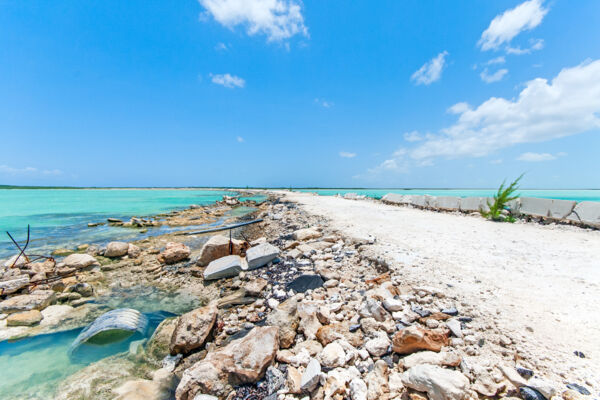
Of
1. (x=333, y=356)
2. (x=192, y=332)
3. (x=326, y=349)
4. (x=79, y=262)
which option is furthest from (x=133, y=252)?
(x=333, y=356)

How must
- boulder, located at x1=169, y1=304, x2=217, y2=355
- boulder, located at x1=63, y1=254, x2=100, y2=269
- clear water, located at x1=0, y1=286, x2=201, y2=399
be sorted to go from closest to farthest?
1. clear water, located at x1=0, y1=286, x2=201, y2=399
2. boulder, located at x1=169, y1=304, x2=217, y2=355
3. boulder, located at x1=63, y1=254, x2=100, y2=269

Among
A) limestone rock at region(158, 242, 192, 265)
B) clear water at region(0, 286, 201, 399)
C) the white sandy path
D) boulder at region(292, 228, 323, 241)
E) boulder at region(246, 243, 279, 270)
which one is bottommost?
clear water at region(0, 286, 201, 399)

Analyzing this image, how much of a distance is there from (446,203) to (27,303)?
51.1 feet

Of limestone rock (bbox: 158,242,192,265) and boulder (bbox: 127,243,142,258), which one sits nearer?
limestone rock (bbox: 158,242,192,265)

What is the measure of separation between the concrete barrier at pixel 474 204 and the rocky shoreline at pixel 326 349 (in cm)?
945

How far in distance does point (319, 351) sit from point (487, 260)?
371 cm

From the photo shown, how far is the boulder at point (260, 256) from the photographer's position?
5094 millimetres

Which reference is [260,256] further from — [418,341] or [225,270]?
[418,341]

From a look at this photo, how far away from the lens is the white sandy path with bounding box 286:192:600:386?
2043mm

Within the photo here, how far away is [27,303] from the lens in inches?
Result: 161

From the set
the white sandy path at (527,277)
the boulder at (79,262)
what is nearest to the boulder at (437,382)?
the white sandy path at (527,277)

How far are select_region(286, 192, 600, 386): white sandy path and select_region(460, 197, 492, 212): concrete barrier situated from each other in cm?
395

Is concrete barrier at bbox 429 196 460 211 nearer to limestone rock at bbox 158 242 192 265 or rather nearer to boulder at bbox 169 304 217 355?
limestone rock at bbox 158 242 192 265

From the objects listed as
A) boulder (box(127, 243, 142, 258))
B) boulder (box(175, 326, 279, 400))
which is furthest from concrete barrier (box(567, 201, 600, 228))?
boulder (box(127, 243, 142, 258))
